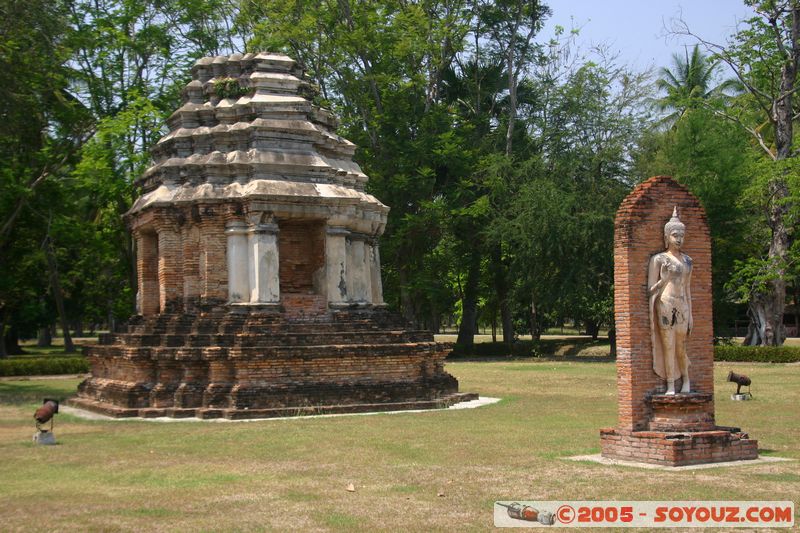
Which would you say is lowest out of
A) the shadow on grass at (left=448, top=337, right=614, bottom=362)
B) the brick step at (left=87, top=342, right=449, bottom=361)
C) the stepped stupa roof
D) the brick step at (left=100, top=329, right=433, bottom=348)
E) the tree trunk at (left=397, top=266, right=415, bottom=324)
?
the shadow on grass at (left=448, top=337, right=614, bottom=362)

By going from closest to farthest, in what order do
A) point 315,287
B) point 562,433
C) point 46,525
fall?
point 46,525 < point 562,433 < point 315,287

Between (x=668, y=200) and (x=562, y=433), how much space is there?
4.07 metres

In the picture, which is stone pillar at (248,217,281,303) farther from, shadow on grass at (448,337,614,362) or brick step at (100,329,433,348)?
shadow on grass at (448,337,614,362)

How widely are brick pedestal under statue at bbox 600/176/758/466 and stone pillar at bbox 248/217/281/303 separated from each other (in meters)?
8.32

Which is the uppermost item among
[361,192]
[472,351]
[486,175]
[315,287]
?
[486,175]

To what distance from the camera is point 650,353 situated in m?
10.7

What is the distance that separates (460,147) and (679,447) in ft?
90.7

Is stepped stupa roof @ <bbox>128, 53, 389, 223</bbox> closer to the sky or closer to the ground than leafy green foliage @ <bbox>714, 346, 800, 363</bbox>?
closer to the sky

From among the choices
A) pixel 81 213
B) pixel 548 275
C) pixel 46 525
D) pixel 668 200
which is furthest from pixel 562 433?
pixel 81 213

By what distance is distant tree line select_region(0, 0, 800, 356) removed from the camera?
3231 cm

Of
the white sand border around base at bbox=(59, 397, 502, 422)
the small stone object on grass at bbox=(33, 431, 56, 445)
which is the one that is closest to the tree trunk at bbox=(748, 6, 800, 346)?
the white sand border around base at bbox=(59, 397, 502, 422)

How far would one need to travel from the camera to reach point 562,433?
1341 cm

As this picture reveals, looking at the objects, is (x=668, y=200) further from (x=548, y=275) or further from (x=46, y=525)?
(x=548, y=275)

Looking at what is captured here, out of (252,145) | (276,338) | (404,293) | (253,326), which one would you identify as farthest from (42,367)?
(276,338)
